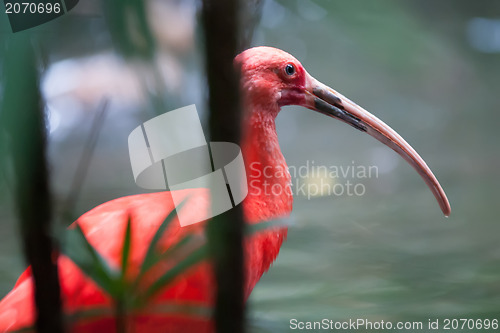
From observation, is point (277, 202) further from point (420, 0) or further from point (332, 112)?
point (420, 0)

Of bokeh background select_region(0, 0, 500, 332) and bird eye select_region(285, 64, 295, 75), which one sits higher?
bird eye select_region(285, 64, 295, 75)

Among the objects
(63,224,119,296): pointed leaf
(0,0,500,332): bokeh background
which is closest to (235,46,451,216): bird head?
(0,0,500,332): bokeh background

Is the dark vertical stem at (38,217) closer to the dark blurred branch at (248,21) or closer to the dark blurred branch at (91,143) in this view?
the dark blurred branch at (248,21)

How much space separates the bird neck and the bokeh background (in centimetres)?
22

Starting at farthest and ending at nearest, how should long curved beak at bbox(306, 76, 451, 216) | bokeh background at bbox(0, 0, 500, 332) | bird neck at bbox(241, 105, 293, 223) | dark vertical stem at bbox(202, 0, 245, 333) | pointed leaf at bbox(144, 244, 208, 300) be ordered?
1. bokeh background at bbox(0, 0, 500, 332)
2. long curved beak at bbox(306, 76, 451, 216)
3. bird neck at bbox(241, 105, 293, 223)
4. pointed leaf at bbox(144, 244, 208, 300)
5. dark vertical stem at bbox(202, 0, 245, 333)

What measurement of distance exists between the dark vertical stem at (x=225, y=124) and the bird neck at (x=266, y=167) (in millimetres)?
1013

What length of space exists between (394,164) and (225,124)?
157 centimetres

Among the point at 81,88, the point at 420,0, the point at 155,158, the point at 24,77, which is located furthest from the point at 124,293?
the point at 420,0

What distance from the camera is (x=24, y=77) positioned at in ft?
2.30

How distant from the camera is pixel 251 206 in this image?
149 centimetres

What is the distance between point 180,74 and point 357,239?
90 centimetres

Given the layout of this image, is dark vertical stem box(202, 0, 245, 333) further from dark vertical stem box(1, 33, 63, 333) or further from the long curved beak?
the long curved beak

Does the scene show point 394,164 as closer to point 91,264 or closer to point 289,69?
point 289,69

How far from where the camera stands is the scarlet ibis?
4.05 feet
